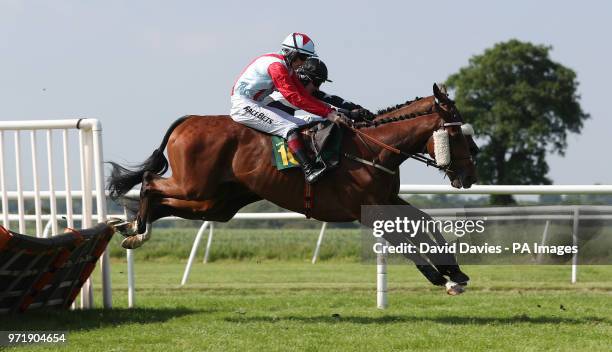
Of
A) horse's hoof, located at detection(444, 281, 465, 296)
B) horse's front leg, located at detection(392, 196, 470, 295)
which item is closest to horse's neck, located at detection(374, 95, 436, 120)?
horse's front leg, located at detection(392, 196, 470, 295)

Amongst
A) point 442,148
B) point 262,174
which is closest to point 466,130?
point 442,148

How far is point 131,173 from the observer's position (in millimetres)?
8195

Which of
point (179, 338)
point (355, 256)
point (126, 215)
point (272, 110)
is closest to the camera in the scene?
point (179, 338)

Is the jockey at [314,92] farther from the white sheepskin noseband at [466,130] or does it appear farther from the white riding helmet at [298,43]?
the white sheepskin noseband at [466,130]

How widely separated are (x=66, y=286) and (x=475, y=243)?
12.2 feet

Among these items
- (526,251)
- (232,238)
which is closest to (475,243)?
(526,251)

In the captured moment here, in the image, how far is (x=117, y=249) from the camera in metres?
15.5

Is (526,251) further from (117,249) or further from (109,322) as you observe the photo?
(117,249)

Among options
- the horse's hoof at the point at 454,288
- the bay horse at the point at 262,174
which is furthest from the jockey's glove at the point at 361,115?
the horse's hoof at the point at 454,288

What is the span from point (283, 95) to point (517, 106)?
47.5 m

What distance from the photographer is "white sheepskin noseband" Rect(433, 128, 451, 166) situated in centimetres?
698

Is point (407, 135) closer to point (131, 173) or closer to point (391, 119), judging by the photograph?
point (391, 119)

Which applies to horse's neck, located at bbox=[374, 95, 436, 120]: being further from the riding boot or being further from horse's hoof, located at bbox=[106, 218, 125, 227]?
horse's hoof, located at bbox=[106, 218, 125, 227]

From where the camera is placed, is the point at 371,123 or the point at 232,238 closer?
the point at 371,123
